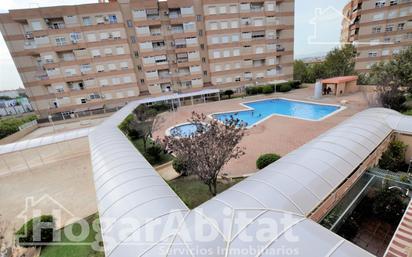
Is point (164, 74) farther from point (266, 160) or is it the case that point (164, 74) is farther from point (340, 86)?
point (266, 160)

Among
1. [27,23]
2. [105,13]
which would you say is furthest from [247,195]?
[27,23]

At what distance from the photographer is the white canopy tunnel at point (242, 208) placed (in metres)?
3.94

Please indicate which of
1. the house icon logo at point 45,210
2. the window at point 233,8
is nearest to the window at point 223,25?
the window at point 233,8

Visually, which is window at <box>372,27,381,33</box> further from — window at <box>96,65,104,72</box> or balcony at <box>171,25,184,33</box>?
window at <box>96,65,104,72</box>

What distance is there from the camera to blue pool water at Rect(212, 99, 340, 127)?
20967 mm

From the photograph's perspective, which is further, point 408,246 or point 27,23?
point 27,23

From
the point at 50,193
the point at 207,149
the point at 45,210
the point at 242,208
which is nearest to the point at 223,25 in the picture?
the point at 207,149

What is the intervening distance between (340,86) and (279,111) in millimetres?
9795

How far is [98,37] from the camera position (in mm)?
30281

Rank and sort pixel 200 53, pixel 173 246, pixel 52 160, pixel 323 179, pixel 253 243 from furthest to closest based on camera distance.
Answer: pixel 200 53, pixel 52 160, pixel 323 179, pixel 173 246, pixel 253 243

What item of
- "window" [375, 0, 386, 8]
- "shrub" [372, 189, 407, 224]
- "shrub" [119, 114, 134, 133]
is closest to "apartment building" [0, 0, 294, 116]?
"window" [375, 0, 386, 8]

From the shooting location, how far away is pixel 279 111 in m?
24.2

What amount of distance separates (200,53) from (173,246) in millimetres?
34475

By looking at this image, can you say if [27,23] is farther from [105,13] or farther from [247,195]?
[247,195]
